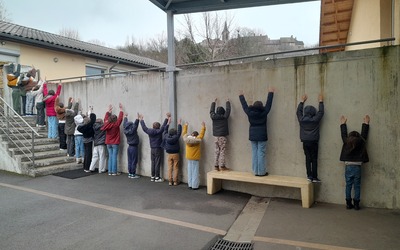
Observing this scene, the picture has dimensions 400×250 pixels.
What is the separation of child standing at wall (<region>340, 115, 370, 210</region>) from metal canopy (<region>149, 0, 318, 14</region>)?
3393 mm

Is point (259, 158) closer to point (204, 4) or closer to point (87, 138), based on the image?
point (204, 4)

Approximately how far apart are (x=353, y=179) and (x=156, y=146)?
4.88 m

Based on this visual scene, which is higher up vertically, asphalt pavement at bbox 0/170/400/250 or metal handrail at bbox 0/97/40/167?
metal handrail at bbox 0/97/40/167

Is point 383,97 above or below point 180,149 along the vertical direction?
above

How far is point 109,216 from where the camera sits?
5316mm

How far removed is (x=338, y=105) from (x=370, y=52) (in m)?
1.18

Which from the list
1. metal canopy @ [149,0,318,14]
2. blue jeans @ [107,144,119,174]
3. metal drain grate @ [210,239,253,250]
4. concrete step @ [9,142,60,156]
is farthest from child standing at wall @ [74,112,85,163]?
metal drain grate @ [210,239,253,250]

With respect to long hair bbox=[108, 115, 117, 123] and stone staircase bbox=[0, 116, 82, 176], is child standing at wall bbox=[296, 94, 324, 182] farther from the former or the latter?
stone staircase bbox=[0, 116, 82, 176]

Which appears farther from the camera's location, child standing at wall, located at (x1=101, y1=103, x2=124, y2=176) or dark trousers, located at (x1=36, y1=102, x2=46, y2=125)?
dark trousers, located at (x1=36, y1=102, x2=46, y2=125)

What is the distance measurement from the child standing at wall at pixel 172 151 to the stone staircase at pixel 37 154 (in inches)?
147

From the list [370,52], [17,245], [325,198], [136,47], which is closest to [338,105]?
[370,52]

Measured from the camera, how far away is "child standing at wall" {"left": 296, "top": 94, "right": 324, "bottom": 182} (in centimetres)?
579

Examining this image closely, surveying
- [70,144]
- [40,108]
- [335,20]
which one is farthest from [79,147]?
[335,20]

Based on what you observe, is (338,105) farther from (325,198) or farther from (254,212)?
(254,212)
